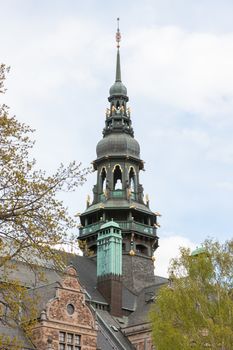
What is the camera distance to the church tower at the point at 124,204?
73125mm

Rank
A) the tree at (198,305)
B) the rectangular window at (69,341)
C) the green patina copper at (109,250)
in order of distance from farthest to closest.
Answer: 1. the green patina copper at (109,250)
2. the rectangular window at (69,341)
3. the tree at (198,305)

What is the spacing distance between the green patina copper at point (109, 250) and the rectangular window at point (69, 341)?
16.7 metres

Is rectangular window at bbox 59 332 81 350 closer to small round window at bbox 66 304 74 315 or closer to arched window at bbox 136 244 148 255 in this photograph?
small round window at bbox 66 304 74 315

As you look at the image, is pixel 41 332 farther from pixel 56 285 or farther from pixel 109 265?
pixel 109 265

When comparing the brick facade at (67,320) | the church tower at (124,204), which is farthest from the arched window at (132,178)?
the brick facade at (67,320)

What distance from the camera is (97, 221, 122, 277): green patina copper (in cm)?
6769

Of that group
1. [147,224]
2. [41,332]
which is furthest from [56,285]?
[147,224]

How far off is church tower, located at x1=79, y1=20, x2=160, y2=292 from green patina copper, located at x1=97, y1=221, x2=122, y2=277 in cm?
241

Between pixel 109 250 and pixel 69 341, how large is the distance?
1839 cm

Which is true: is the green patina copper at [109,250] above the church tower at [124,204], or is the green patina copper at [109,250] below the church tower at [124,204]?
below

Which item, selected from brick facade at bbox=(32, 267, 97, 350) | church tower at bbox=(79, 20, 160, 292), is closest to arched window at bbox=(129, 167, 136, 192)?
church tower at bbox=(79, 20, 160, 292)

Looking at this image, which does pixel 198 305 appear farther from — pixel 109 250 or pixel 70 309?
pixel 109 250

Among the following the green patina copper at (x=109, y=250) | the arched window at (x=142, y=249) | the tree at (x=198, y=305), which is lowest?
the tree at (x=198, y=305)

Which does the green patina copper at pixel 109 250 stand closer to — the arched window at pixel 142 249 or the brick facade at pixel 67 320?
the arched window at pixel 142 249
